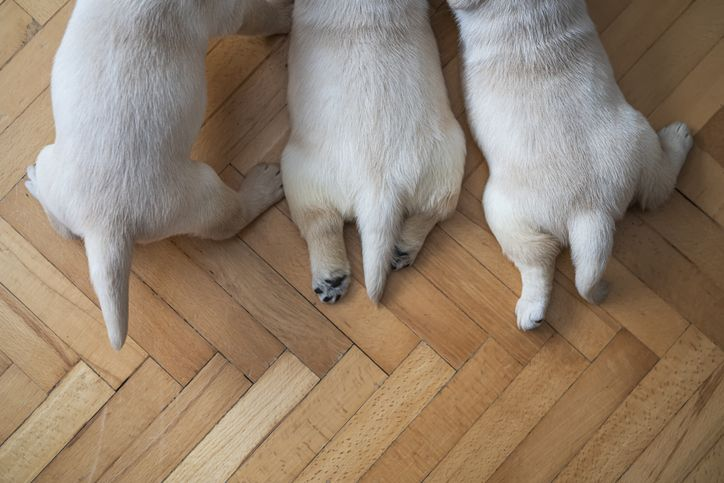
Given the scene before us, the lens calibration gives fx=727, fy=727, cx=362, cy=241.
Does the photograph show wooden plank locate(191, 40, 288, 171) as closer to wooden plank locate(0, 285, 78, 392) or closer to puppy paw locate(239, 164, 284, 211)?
puppy paw locate(239, 164, 284, 211)

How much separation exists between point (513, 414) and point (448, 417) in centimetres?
15

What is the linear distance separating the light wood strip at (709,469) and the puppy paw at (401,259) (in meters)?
0.83

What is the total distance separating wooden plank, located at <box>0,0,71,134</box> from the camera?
→ 1.81 m

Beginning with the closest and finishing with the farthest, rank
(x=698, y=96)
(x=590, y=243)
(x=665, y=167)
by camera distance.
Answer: (x=590, y=243) → (x=665, y=167) → (x=698, y=96)

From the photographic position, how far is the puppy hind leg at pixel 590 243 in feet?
5.07

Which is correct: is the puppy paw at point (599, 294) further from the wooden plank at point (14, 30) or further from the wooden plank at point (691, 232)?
the wooden plank at point (14, 30)

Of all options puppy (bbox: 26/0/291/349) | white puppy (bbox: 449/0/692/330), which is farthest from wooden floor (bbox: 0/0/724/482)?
puppy (bbox: 26/0/291/349)

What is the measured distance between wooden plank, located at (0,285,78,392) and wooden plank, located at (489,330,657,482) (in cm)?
107

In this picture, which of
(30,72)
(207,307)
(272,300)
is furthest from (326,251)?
(30,72)

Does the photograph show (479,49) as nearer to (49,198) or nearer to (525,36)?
(525,36)

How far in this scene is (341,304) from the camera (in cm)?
175

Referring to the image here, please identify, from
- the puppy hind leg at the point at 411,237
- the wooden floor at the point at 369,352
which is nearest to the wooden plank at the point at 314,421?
the wooden floor at the point at 369,352

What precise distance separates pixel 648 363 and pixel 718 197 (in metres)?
0.44

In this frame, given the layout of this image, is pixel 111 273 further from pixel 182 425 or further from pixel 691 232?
pixel 691 232
